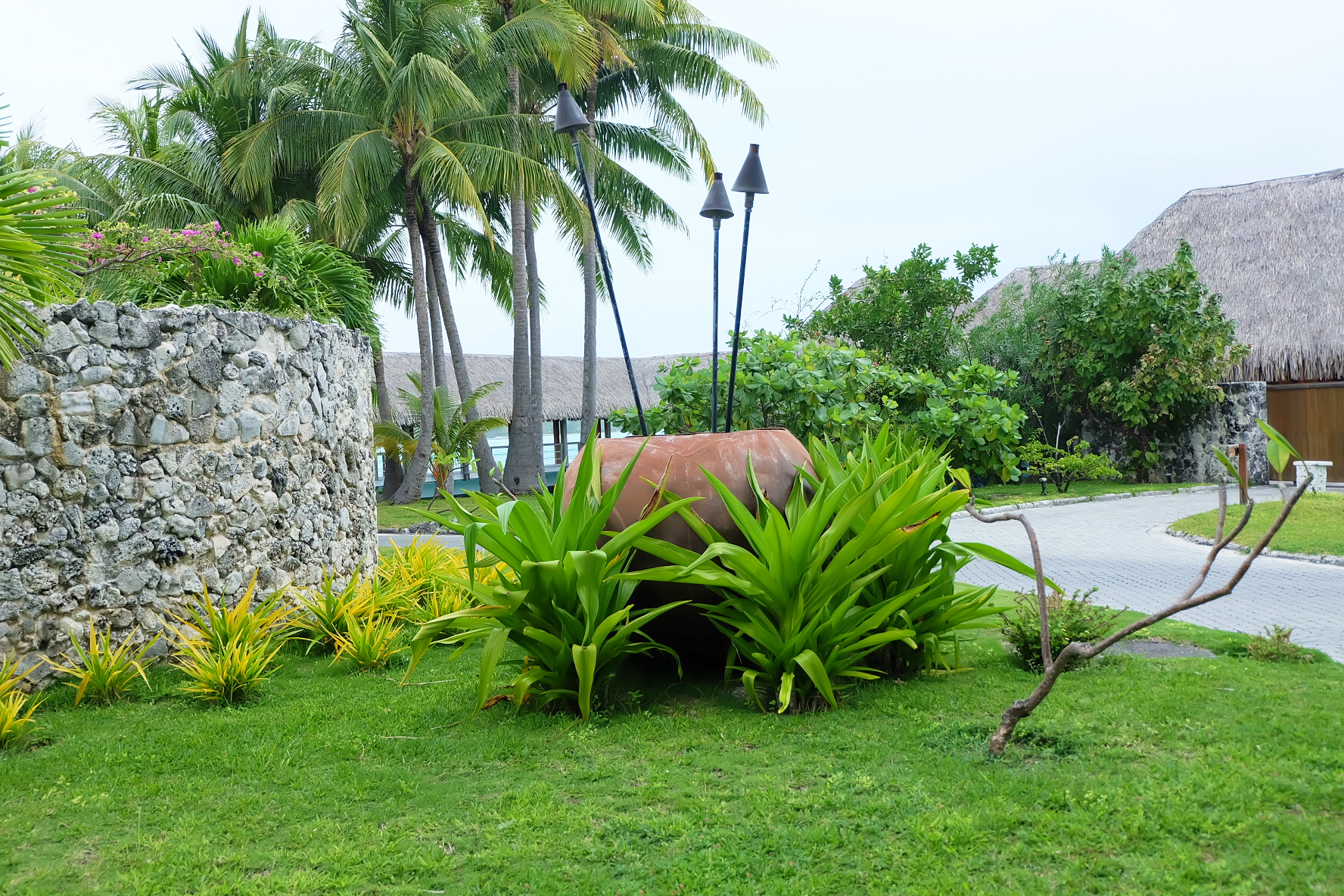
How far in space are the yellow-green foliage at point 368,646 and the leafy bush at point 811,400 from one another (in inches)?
262

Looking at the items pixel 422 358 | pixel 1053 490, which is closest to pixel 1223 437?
pixel 1053 490

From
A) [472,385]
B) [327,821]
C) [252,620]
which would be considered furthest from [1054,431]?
[327,821]

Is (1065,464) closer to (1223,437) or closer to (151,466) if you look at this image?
(1223,437)

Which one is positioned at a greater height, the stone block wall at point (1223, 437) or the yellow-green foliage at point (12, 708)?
the stone block wall at point (1223, 437)

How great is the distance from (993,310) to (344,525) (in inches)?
844

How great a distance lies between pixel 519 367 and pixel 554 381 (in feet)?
23.5

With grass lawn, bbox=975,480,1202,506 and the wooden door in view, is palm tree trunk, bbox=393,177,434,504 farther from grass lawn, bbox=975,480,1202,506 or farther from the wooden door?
the wooden door

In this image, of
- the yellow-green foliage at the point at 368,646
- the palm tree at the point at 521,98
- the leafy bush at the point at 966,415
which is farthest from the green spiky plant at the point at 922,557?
the palm tree at the point at 521,98

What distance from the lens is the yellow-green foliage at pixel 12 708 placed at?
15.1 ft

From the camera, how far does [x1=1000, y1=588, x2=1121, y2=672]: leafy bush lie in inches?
198

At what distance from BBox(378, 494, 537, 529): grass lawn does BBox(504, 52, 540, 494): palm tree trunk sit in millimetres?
824

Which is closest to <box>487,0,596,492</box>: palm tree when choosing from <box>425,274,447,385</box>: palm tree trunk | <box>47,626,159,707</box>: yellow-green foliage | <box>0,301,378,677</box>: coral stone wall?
<box>425,274,447,385</box>: palm tree trunk

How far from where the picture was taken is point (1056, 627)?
5012 mm

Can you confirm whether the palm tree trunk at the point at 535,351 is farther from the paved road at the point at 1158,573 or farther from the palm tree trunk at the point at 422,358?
the paved road at the point at 1158,573
